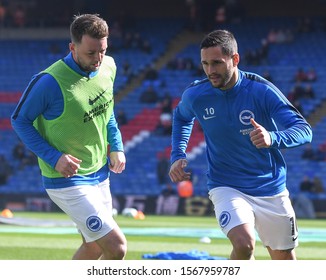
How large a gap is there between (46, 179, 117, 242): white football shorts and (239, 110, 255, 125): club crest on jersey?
1386 mm

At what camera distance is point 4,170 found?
35500 mm

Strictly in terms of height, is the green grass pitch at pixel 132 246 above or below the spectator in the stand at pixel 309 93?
above

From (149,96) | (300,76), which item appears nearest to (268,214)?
(300,76)

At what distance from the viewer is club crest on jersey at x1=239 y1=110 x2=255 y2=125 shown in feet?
27.8

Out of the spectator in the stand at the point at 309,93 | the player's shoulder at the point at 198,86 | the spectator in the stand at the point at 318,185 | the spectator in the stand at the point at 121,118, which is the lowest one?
the spectator in the stand at the point at 121,118

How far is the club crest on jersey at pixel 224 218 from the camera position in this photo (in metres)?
8.25

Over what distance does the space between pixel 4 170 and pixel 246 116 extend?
27.8m

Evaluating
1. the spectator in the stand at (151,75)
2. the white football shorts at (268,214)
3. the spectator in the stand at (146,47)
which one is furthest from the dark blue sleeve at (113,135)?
the spectator in the stand at (146,47)

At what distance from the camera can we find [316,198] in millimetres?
30078

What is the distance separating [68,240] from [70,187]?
9.17m

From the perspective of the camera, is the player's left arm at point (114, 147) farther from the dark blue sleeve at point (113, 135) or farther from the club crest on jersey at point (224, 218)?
the club crest on jersey at point (224, 218)

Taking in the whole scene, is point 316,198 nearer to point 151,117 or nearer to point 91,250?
point 151,117

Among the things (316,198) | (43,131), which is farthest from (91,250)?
(316,198)

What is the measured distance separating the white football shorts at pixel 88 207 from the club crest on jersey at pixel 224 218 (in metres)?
0.91
